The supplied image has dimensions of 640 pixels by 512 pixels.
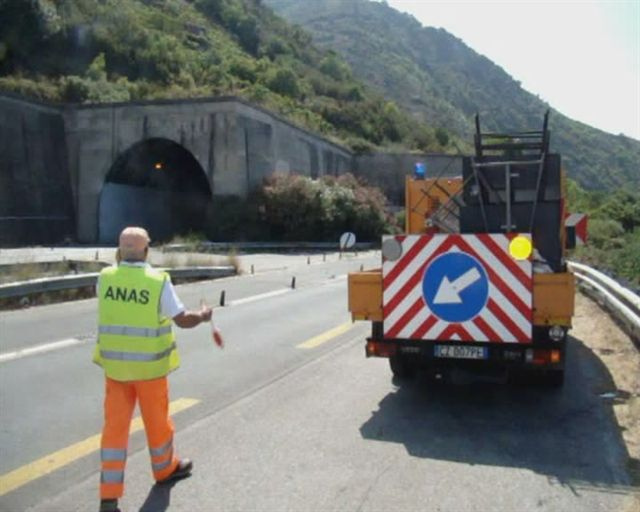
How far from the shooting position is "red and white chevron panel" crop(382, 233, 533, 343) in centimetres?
661

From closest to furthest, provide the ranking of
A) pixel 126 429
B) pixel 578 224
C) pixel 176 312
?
pixel 126 429 → pixel 176 312 → pixel 578 224

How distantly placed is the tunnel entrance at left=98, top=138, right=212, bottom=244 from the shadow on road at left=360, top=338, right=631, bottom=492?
3813 centimetres

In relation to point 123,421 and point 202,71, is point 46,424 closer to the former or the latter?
point 123,421

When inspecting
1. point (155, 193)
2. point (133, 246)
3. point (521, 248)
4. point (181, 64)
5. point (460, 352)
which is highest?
point (181, 64)

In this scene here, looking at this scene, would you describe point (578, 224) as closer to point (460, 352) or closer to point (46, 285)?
point (460, 352)

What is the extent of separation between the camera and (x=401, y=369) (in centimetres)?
801

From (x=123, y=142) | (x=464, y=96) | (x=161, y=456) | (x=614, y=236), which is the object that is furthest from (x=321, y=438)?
(x=464, y=96)

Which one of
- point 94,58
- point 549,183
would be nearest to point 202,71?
point 94,58

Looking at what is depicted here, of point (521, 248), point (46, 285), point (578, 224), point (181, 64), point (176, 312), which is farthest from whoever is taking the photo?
point (181, 64)

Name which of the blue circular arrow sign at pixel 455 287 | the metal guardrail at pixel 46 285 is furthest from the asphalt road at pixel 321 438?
the metal guardrail at pixel 46 285

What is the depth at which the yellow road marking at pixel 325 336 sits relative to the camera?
34.4 ft

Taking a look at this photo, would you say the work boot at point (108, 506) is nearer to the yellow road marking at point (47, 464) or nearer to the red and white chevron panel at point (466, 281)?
the yellow road marking at point (47, 464)

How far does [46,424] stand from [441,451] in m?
3.29

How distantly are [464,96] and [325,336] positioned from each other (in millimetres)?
176753
